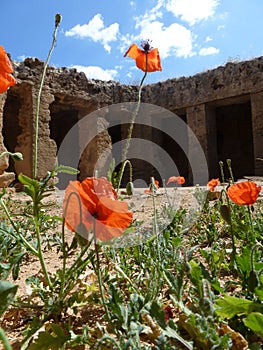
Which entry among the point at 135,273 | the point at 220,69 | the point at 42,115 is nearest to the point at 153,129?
the point at 220,69

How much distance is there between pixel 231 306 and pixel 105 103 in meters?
9.40

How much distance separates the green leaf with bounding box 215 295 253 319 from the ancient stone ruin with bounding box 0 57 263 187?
741cm

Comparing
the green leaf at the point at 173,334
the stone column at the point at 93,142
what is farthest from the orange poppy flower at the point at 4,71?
the stone column at the point at 93,142

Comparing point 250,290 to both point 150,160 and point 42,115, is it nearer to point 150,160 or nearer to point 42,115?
point 42,115

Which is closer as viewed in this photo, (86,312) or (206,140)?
(86,312)

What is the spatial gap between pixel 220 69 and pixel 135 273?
9.11 meters

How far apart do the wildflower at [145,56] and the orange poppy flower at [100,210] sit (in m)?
0.79

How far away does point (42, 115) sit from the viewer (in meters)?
8.11

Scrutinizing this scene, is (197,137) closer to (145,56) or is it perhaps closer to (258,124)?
(258,124)

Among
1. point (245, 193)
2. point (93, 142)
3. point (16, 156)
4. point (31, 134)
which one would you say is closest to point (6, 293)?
point (16, 156)

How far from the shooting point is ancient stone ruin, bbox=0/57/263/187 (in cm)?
808

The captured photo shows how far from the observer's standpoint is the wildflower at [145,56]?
4.88 ft

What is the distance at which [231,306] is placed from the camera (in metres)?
0.85

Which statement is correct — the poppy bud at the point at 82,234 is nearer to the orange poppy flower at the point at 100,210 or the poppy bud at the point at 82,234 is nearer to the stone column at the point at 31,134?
the orange poppy flower at the point at 100,210
